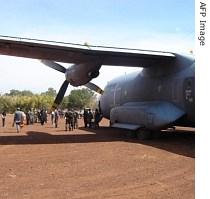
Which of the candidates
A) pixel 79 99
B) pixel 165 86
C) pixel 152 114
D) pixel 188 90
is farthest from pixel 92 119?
pixel 79 99

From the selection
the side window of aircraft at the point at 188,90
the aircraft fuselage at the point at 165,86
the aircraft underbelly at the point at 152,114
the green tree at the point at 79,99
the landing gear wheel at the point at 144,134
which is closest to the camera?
the side window of aircraft at the point at 188,90

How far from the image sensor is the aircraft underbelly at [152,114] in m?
16.6

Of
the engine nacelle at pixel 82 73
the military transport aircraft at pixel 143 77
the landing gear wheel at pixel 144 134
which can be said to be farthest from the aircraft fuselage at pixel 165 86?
the engine nacelle at pixel 82 73

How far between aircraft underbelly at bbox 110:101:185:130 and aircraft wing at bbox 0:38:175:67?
2160 millimetres

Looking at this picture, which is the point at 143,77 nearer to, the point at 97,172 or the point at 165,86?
the point at 165,86

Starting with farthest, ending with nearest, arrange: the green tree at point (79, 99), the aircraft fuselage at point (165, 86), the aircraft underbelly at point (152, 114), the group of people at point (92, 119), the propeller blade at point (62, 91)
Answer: the green tree at point (79, 99) < the group of people at point (92, 119) < the propeller blade at point (62, 91) < the aircraft underbelly at point (152, 114) < the aircraft fuselage at point (165, 86)

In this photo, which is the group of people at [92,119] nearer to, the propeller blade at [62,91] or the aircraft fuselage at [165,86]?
the propeller blade at [62,91]

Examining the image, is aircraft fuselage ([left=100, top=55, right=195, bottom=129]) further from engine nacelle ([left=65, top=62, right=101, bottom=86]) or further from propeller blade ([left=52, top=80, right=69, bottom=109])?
propeller blade ([left=52, top=80, right=69, bottom=109])

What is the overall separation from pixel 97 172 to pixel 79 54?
8975mm

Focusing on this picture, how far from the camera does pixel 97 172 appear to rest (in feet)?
30.9

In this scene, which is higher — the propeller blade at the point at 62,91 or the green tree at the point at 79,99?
the green tree at the point at 79,99

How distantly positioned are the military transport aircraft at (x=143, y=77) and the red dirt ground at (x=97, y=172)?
8.49 ft

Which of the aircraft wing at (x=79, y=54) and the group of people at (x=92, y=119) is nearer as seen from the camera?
the aircraft wing at (x=79, y=54)
